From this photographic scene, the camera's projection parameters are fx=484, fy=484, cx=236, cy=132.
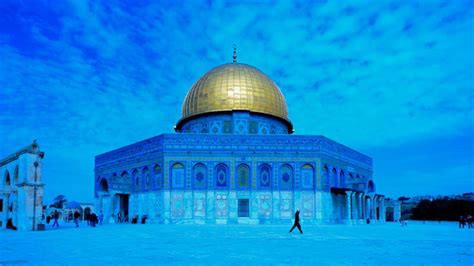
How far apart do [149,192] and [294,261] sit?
25703 millimetres

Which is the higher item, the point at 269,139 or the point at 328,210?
the point at 269,139

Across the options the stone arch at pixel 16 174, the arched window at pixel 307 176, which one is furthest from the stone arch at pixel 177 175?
the stone arch at pixel 16 174

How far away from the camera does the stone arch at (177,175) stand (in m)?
31.8

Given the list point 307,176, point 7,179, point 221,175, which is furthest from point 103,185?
point 307,176

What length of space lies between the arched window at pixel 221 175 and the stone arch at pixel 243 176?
2.84 ft

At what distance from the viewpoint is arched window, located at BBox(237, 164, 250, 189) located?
105 feet

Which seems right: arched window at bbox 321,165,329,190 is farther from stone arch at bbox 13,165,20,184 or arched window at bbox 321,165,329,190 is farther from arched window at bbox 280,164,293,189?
stone arch at bbox 13,165,20,184

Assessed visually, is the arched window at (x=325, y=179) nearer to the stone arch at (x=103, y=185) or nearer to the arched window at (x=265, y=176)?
the arched window at (x=265, y=176)

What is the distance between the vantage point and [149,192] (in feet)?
108

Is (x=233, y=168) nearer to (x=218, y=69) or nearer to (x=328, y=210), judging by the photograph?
(x=328, y=210)

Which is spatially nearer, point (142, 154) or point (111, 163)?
point (142, 154)

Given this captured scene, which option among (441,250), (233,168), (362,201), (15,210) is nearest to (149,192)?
(233,168)

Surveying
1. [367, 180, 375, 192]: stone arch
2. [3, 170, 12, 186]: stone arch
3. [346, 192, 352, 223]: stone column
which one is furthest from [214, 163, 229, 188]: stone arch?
[367, 180, 375, 192]: stone arch

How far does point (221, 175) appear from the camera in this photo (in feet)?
106
